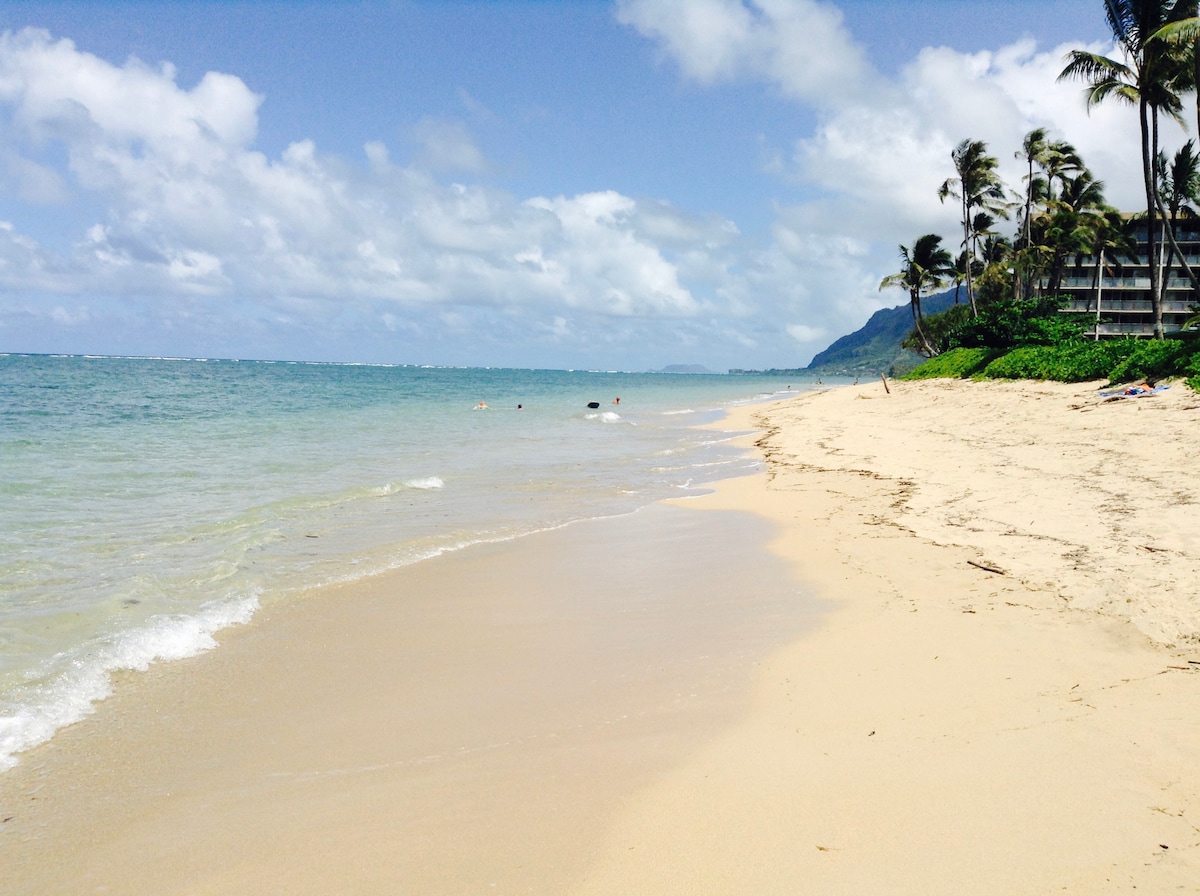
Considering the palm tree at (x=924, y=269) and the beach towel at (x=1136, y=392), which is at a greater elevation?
the palm tree at (x=924, y=269)

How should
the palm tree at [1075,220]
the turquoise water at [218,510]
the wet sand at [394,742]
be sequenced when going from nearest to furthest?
1. the wet sand at [394,742]
2. the turquoise water at [218,510]
3. the palm tree at [1075,220]

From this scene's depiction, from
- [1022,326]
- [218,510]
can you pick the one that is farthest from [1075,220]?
[218,510]

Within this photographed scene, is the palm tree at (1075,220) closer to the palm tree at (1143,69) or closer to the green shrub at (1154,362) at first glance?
the palm tree at (1143,69)

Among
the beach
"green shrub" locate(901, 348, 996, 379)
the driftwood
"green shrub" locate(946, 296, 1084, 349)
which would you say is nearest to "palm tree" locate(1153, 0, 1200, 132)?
"green shrub" locate(946, 296, 1084, 349)

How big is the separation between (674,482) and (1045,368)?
1804cm

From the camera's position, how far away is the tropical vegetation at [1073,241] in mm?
21594

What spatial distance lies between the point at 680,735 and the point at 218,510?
9028 mm

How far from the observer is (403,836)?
327cm

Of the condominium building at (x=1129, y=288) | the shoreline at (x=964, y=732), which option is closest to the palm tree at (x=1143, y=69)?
the shoreline at (x=964, y=732)

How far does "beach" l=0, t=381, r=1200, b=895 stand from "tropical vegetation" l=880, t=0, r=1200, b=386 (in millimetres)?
14725

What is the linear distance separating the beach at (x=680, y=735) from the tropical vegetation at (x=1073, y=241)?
14.7 m

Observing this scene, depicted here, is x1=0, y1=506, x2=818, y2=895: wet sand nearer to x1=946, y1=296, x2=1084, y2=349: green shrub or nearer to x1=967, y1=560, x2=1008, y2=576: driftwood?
x1=967, y1=560, x2=1008, y2=576: driftwood

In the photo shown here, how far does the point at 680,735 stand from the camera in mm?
4172

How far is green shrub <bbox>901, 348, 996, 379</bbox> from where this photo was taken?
31.4m
